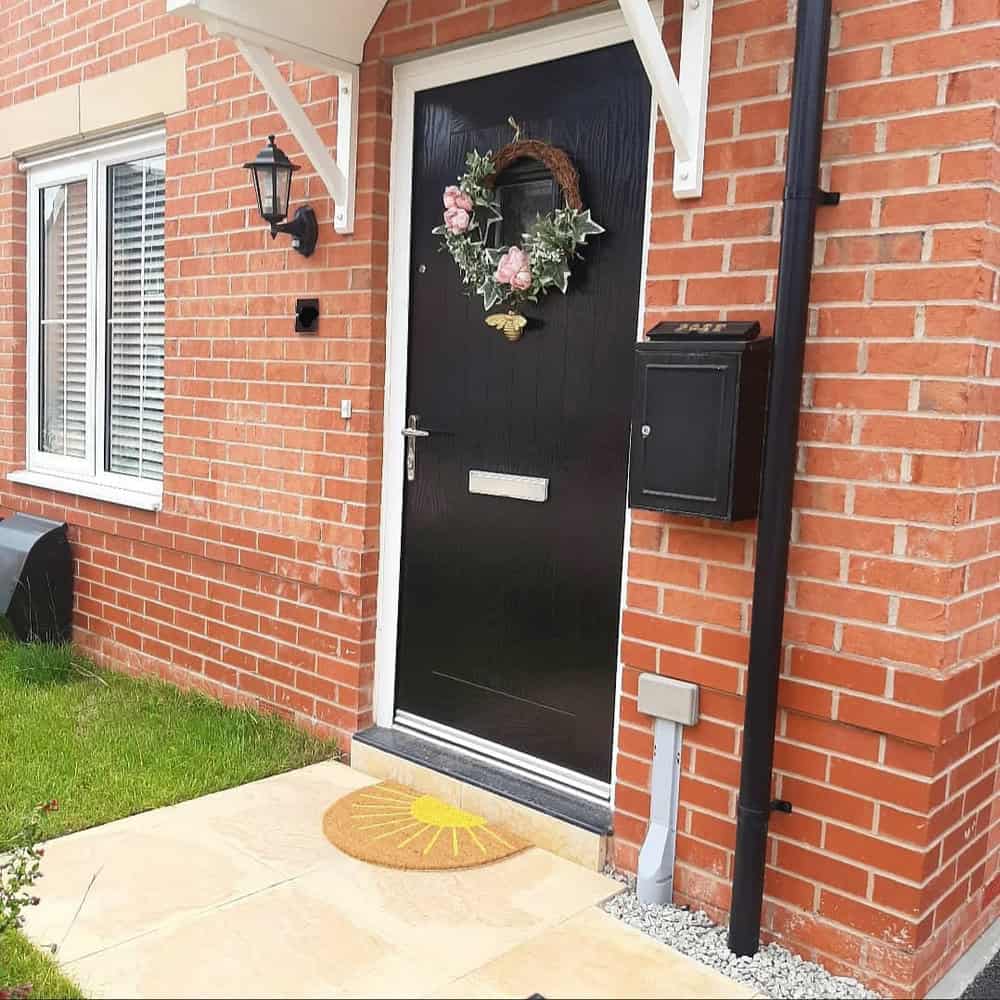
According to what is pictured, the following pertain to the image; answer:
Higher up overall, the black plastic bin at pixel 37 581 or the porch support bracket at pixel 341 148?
the porch support bracket at pixel 341 148

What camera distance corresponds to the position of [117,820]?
3508mm

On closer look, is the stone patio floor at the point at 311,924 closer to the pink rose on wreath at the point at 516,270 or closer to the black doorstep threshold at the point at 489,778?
the black doorstep threshold at the point at 489,778

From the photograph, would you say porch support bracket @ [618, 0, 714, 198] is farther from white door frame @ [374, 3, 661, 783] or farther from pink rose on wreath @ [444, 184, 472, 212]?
pink rose on wreath @ [444, 184, 472, 212]

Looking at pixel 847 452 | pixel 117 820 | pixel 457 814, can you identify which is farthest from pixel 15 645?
pixel 847 452

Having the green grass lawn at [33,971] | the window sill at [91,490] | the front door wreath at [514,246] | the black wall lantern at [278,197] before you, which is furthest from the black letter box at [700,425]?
the window sill at [91,490]

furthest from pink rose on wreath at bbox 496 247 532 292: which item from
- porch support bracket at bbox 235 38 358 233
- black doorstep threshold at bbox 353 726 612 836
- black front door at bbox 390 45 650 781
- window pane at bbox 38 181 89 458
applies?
window pane at bbox 38 181 89 458

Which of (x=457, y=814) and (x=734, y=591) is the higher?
(x=734, y=591)

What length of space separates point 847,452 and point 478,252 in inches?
59.9

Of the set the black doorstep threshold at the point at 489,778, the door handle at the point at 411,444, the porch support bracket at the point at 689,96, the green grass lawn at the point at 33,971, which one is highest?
the porch support bracket at the point at 689,96

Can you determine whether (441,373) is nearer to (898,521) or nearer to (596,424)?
(596,424)

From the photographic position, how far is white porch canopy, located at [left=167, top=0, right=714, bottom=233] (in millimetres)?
2762

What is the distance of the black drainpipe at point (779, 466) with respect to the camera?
2.54m

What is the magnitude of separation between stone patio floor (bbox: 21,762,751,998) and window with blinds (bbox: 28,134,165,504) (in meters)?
2.33

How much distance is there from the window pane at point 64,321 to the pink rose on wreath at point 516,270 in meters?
3.13
